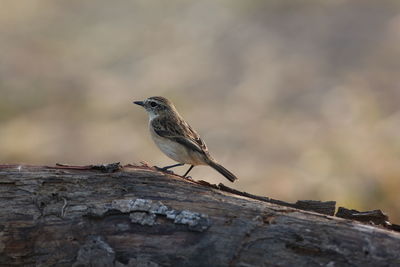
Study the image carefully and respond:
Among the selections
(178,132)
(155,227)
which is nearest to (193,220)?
(155,227)

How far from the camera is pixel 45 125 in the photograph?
1820cm

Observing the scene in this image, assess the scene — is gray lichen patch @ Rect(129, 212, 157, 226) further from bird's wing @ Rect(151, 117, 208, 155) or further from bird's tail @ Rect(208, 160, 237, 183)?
bird's wing @ Rect(151, 117, 208, 155)

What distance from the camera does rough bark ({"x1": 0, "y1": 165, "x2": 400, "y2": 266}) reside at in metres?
8.20

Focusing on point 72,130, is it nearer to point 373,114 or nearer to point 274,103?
point 274,103

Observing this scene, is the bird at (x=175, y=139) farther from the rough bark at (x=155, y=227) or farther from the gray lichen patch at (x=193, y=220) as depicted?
the gray lichen patch at (x=193, y=220)

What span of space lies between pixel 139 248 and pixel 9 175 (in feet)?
5.25

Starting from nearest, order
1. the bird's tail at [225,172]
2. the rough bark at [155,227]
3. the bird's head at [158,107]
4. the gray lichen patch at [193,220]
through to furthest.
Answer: the rough bark at [155,227] → the gray lichen patch at [193,220] → the bird's tail at [225,172] → the bird's head at [158,107]

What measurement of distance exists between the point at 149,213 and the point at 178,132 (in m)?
3.79

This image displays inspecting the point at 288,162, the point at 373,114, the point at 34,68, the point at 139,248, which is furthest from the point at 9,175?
the point at 34,68

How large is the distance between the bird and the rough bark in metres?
2.49

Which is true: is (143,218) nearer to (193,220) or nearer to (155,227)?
(155,227)

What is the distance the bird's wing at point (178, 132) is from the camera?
12.0 metres

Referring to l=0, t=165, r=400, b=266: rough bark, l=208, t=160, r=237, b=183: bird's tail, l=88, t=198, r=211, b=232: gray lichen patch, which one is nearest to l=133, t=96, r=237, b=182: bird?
l=208, t=160, r=237, b=183: bird's tail

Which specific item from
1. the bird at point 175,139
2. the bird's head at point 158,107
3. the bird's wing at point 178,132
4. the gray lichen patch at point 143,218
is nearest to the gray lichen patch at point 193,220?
the gray lichen patch at point 143,218
